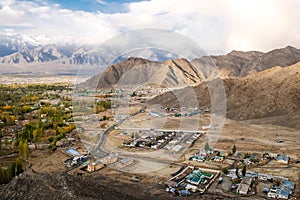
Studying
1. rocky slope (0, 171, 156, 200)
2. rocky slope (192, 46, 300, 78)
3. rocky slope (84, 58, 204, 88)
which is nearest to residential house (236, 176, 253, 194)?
rocky slope (0, 171, 156, 200)

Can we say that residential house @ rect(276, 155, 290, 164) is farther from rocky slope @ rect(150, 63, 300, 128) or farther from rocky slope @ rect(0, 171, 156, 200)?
rocky slope @ rect(0, 171, 156, 200)

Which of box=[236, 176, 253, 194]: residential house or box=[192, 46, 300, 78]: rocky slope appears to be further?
box=[192, 46, 300, 78]: rocky slope

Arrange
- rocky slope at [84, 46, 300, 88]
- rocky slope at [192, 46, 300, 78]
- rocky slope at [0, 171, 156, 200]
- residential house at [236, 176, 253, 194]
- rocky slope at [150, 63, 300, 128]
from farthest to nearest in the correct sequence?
1. rocky slope at [192, 46, 300, 78]
2. rocky slope at [84, 46, 300, 88]
3. rocky slope at [150, 63, 300, 128]
4. residential house at [236, 176, 253, 194]
5. rocky slope at [0, 171, 156, 200]

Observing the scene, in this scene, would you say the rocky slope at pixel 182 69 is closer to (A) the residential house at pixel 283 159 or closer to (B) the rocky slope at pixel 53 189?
(A) the residential house at pixel 283 159

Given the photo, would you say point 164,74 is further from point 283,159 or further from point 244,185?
point 244,185

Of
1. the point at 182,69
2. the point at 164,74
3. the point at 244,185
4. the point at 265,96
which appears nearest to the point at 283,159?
the point at 244,185

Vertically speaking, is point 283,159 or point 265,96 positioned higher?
point 265,96

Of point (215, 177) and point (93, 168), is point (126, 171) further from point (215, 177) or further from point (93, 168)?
point (215, 177)

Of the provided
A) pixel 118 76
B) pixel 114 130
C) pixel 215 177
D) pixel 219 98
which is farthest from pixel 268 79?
pixel 118 76
